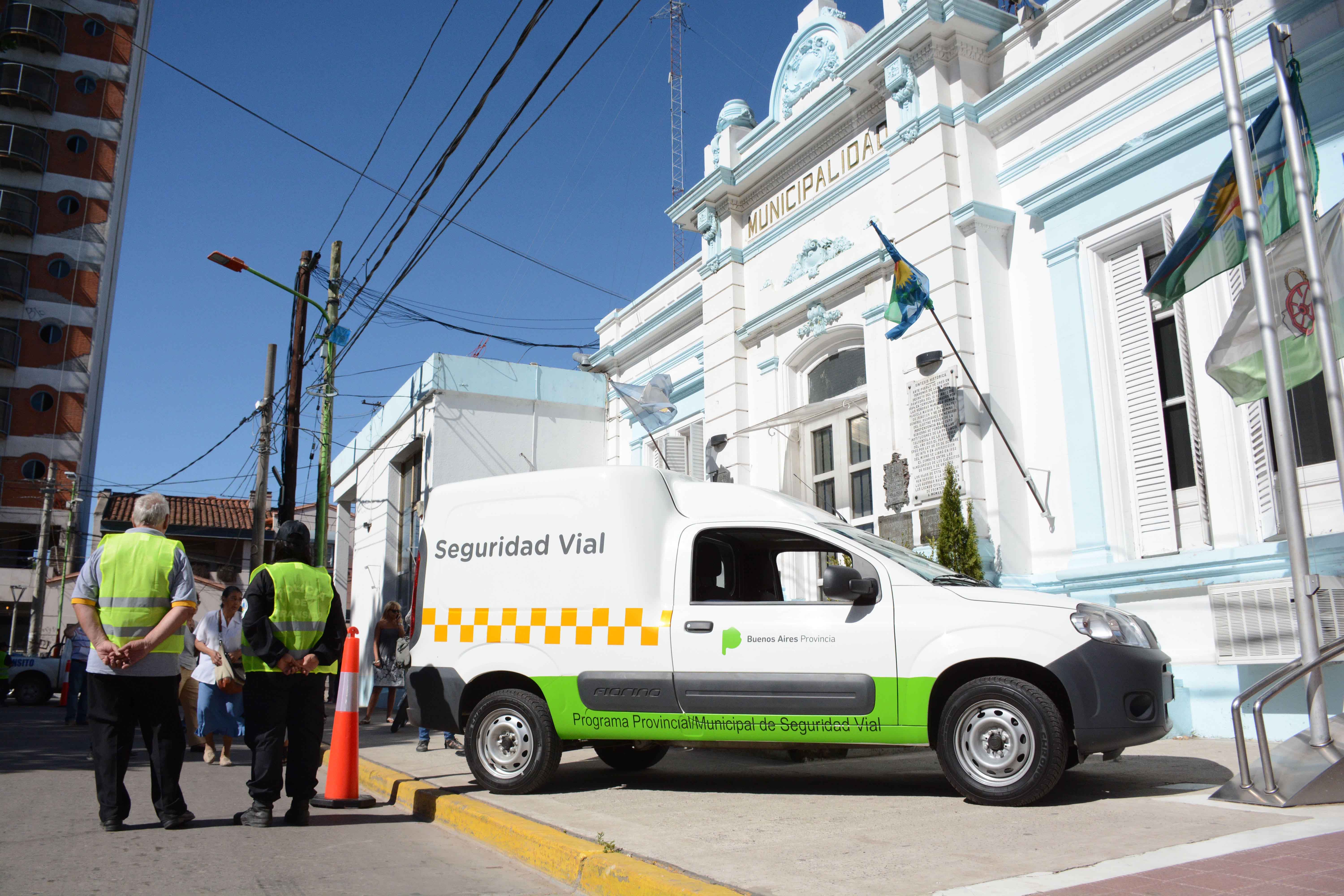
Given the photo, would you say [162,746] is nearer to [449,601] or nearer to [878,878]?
[449,601]

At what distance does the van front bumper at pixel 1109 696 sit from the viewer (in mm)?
5488

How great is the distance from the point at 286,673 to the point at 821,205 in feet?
33.5

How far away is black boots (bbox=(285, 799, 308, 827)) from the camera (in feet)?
19.2

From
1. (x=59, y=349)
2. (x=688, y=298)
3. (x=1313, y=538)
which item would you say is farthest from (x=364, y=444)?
(x=59, y=349)

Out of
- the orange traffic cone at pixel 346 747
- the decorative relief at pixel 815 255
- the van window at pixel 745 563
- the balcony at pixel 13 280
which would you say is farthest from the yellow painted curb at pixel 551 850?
the balcony at pixel 13 280

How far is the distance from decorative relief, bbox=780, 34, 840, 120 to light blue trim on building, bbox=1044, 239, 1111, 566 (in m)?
4.88

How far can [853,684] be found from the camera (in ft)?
19.6

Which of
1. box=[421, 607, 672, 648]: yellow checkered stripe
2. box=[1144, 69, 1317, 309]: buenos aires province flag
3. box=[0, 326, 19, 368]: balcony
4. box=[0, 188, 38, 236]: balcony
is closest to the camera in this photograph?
box=[421, 607, 672, 648]: yellow checkered stripe

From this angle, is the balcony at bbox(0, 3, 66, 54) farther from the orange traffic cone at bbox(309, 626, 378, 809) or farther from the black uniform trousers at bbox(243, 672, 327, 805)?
the black uniform trousers at bbox(243, 672, 327, 805)

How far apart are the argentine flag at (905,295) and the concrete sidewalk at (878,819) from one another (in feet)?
16.2

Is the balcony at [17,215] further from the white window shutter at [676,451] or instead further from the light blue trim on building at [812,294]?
the light blue trim on building at [812,294]

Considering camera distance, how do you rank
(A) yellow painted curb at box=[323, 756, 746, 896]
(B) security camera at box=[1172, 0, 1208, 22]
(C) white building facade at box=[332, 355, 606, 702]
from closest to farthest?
(A) yellow painted curb at box=[323, 756, 746, 896]
(B) security camera at box=[1172, 0, 1208, 22]
(C) white building facade at box=[332, 355, 606, 702]

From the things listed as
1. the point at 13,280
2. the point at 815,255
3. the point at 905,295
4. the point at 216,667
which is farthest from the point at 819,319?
the point at 13,280

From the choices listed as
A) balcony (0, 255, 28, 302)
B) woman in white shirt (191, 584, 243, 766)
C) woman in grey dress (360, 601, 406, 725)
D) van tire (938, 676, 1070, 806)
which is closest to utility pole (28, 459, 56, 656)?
balcony (0, 255, 28, 302)
